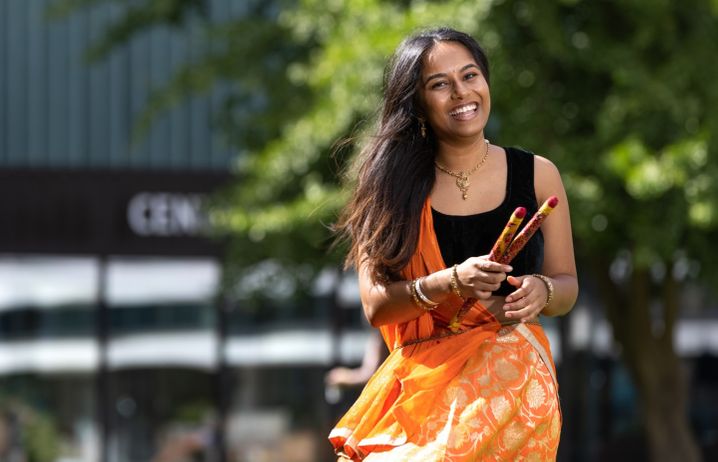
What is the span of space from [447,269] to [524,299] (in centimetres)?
18

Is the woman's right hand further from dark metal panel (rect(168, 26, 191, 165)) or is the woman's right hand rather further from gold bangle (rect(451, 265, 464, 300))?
dark metal panel (rect(168, 26, 191, 165))

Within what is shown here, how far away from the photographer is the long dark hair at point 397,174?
3447 mm

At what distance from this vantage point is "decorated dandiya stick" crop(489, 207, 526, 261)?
3090 millimetres

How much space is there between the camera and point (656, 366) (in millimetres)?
10805

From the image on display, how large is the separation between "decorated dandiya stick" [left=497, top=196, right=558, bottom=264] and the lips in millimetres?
417

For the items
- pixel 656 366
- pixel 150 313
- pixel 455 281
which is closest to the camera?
pixel 455 281

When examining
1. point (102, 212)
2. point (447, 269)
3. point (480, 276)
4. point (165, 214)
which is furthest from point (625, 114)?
point (102, 212)

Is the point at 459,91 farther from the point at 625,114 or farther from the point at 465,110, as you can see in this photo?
the point at 625,114

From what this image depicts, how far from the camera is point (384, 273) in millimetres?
3477

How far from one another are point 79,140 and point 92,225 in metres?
0.84

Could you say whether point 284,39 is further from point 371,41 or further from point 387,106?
point 387,106

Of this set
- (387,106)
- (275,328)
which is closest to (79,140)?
(275,328)

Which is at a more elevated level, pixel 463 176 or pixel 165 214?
pixel 463 176

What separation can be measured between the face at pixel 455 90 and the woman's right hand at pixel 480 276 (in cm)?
40
